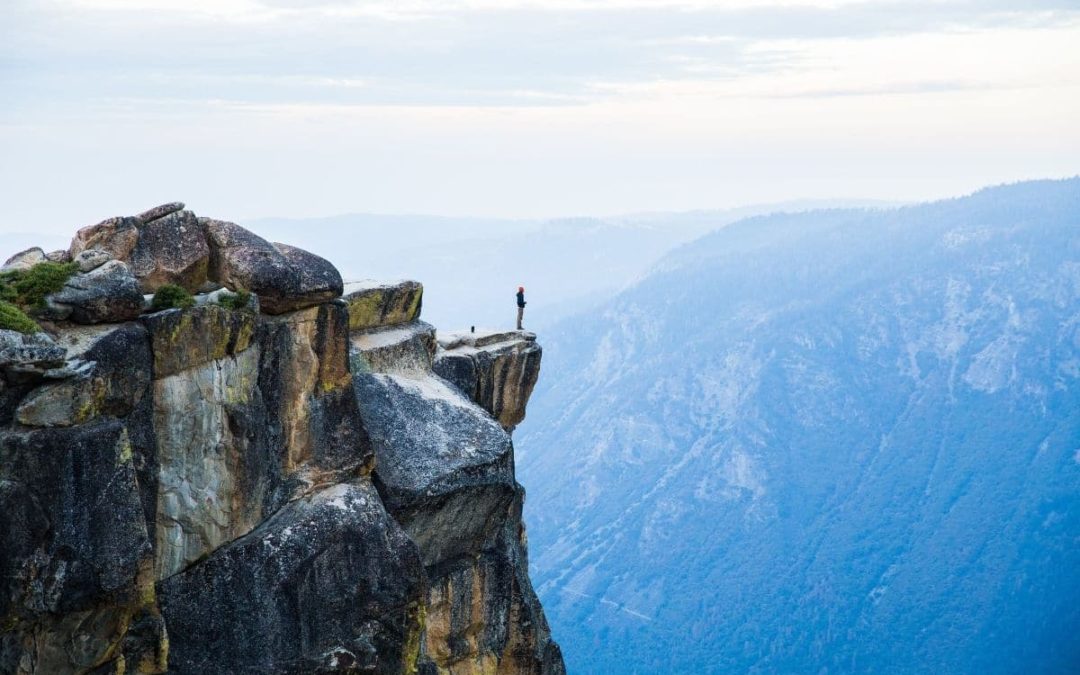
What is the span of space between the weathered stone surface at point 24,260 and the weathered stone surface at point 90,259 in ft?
3.21

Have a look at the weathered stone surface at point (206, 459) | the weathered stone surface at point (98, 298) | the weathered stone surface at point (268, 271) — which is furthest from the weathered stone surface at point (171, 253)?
the weathered stone surface at point (206, 459)

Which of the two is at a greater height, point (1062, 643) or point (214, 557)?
Answer: point (214, 557)

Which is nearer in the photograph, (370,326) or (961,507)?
(370,326)

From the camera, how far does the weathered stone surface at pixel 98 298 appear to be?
2416cm

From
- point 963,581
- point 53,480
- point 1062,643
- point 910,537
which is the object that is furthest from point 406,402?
point 910,537

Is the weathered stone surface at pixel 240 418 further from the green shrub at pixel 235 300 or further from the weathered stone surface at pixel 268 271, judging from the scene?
the weathered stone surface at pixel 268 271

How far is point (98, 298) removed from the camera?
24250 mm

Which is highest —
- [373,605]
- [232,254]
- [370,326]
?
[232,254]

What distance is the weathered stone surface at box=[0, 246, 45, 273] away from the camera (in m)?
25.1

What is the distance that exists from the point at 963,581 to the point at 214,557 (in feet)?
558

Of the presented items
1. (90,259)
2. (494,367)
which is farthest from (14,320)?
(494,367)

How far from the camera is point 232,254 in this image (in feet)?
89.8

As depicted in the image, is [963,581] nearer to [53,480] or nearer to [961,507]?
[961,507]

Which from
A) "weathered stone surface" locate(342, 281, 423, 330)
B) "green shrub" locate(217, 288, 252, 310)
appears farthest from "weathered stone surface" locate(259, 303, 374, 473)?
"weathered stone surface" locate(342, 281, 423, 330)
